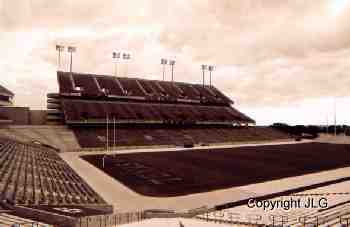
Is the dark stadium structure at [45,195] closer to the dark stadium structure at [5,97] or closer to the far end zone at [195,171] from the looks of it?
the far end zone at [195,171]

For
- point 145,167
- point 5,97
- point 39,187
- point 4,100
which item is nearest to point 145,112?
point 5,97

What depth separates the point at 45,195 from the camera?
19.6 metres

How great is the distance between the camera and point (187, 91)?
97.9 m

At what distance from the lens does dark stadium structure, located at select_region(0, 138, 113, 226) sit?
45.4 feet

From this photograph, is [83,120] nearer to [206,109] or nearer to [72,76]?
[72,76]

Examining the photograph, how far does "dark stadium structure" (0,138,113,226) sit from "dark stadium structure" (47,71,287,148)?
1184 inches

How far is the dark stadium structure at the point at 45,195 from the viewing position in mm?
13852

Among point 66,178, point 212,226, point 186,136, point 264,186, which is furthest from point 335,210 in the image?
point 186,136

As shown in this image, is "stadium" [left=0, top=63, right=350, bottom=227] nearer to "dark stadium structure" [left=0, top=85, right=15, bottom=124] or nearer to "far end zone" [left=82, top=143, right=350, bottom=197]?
"far end zone" [left=82, top=143, right=350, bottom=197]

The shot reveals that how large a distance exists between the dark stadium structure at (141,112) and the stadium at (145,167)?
1.02ft

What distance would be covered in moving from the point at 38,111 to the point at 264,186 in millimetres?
62030

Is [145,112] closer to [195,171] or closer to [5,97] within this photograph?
[5,97]

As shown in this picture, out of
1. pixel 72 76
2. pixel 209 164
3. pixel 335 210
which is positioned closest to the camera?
pixel 335 210

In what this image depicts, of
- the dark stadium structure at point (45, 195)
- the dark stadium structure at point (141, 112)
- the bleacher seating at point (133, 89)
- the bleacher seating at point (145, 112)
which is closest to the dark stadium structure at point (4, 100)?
the dark stadium structure at point (141, 112)
